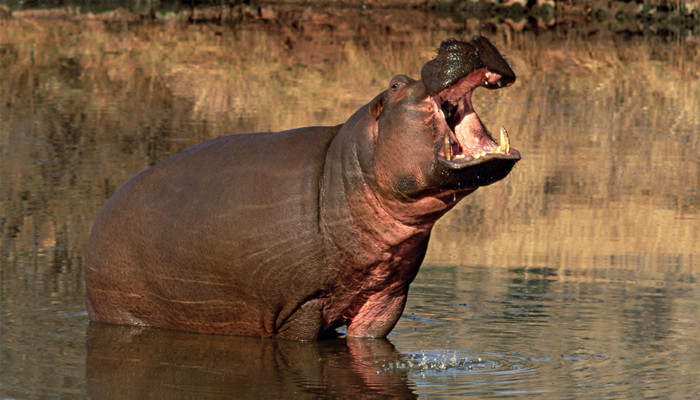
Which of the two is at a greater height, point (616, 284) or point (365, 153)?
point (365, 153)

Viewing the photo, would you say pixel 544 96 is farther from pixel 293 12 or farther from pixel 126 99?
pixel 293 12

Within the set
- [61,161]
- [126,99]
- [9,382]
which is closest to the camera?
[9,382]

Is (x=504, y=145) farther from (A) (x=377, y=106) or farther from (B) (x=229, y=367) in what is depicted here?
(B) (x=229, y=367)

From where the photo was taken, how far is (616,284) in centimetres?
870

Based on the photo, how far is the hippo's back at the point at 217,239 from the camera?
7.15 metres

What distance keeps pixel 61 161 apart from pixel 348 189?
7.18 metres

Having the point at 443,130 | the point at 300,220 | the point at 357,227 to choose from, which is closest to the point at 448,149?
the point at 443,130

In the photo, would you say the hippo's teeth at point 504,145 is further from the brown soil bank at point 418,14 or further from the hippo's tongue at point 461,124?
the brown soil bank at point 418,14

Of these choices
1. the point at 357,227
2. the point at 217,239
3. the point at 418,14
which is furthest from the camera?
the point at 418,14

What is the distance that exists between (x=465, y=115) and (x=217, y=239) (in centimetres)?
157

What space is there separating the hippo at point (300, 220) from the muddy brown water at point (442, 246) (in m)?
0.20

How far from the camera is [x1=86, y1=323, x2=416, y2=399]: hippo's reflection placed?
251 inches

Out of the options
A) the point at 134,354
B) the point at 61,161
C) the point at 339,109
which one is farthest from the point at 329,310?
the point at 339,109

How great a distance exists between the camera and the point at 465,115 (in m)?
6.76
